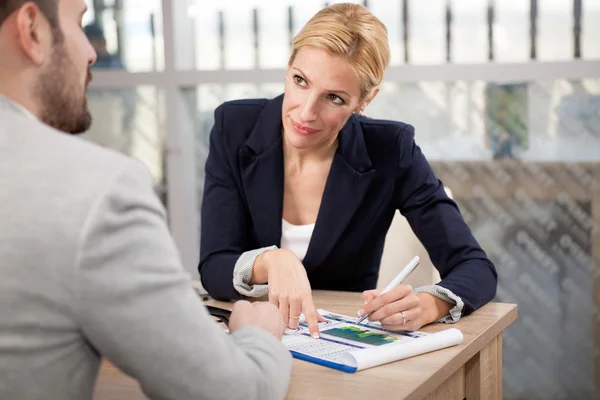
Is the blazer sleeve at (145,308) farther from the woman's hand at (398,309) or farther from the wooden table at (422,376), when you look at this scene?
the woman's hand at (398,309)

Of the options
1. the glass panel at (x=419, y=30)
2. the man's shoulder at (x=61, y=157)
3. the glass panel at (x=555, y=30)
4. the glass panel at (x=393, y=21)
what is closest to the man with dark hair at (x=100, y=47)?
Result: the glass panel at (x=419, y=30)

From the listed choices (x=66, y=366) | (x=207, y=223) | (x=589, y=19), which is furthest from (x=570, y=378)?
(x=66, y=366)

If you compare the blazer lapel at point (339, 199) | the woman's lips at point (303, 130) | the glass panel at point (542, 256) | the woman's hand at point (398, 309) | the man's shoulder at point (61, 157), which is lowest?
the glass panel at point (542, 256)

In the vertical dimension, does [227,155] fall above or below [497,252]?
above

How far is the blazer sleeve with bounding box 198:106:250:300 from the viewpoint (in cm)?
178

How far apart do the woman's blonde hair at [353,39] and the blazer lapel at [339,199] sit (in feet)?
0.61

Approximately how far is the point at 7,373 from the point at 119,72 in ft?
9.54

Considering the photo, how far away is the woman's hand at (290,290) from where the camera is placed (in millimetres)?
1482

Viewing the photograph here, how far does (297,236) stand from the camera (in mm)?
1983

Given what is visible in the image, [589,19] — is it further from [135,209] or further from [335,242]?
[135,209]

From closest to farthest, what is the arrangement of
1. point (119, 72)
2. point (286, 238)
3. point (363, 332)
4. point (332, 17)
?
point (363, 332)
point (332, 17)
point (286, 238)
point (119, 72)

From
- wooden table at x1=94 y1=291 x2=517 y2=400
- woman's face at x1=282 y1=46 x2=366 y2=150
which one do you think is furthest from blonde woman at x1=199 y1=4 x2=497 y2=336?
wooden table at x1=94 y1=291 x2=517 y2=400

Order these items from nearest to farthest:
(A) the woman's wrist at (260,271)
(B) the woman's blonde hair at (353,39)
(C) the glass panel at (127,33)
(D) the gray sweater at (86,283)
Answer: (D) the gray sweater at (86,283) < (A) the woman's wrist at (260,271) < (B) the woman's blonde hair at (353,39) < (C) the glass panel at (127,33)

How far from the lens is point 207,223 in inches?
76.9
